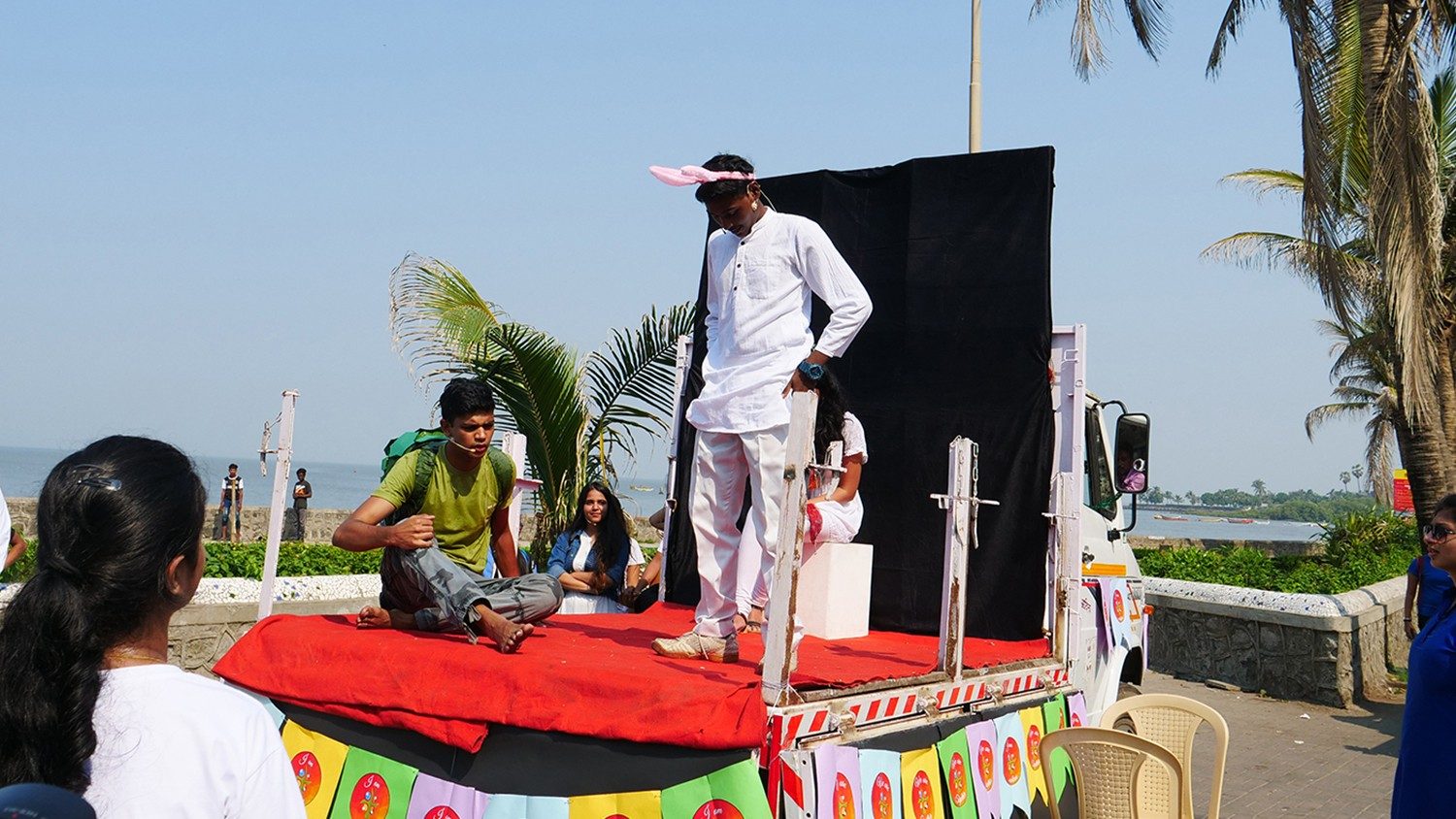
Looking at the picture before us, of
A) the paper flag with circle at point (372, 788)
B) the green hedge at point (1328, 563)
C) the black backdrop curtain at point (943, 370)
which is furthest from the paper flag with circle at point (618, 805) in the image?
the green hedge at point (1328, 563)

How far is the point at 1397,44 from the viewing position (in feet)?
41.5

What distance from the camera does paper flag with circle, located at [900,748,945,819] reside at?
4336mm

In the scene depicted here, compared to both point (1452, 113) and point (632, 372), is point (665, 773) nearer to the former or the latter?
point (632, 372)

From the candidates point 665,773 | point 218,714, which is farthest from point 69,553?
point 665,773

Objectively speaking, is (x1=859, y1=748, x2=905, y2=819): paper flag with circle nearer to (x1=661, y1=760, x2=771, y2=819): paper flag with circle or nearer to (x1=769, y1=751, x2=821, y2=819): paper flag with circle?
(x1=769, y1=751, x2=821, y2=819): paper flag with circle

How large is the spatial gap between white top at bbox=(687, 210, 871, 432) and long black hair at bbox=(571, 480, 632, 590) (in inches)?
130

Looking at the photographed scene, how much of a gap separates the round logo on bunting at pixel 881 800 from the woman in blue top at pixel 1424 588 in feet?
21.2

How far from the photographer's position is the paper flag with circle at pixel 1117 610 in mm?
6625

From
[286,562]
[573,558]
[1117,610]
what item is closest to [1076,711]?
[1117,610]

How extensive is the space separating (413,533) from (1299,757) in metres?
7.38

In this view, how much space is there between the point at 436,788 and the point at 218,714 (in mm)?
2695

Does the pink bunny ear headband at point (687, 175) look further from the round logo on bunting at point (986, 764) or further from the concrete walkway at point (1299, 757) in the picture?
the concrete walkway at point (1299, 757)

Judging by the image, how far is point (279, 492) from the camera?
5.20 metres

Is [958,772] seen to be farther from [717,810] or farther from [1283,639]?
[1283,639]
